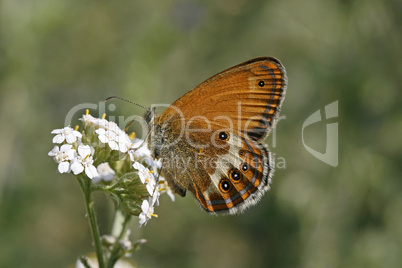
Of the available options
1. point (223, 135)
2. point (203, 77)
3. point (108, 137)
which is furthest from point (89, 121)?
point (203, 77)

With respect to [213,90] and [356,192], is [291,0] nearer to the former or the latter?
[356,192]

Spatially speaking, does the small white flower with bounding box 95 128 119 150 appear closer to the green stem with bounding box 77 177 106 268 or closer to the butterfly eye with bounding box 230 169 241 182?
the green stem with bounding box 77 177 106 268

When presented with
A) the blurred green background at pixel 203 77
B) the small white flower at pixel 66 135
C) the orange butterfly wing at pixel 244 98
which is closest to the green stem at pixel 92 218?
the small white flower at pixel 66 135

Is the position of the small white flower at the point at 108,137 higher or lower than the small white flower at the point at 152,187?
higher

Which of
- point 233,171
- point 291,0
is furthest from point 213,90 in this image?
A: point 291,0

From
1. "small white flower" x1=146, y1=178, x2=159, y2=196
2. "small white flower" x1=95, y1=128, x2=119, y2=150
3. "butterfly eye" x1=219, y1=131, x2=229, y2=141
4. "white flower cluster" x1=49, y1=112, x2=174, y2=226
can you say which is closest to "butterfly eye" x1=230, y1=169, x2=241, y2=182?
"butterfly eye" x1=219, y1=131, x2=229, y2=141

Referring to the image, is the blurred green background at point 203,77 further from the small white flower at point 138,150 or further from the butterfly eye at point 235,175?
the butterfly eye at point 235,175

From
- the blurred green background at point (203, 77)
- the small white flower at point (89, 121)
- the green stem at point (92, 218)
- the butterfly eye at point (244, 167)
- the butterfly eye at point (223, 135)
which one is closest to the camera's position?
the green stem at point (92, 218)
